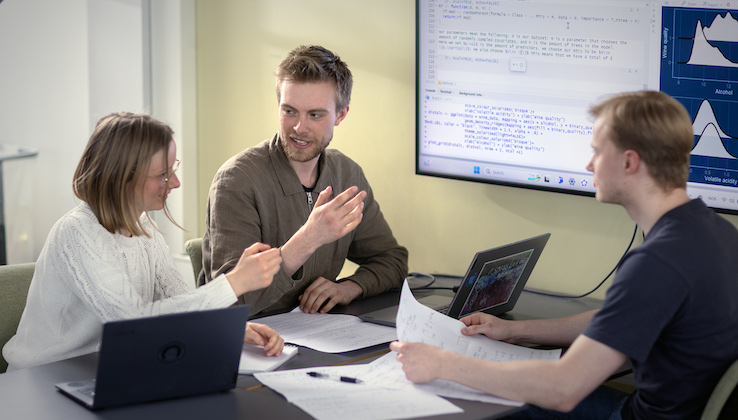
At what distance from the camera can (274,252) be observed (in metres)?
1.79

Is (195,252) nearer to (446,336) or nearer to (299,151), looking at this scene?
(299,151)

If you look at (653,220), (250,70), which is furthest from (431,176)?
(653,220)

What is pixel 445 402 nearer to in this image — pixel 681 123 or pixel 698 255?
pixel 698 255

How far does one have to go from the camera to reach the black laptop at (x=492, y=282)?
1949mm

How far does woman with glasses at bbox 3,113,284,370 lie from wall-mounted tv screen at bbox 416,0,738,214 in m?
1.03

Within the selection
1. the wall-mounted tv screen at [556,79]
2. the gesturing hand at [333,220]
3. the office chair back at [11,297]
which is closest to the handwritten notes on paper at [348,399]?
the gesturing hand at [333,220]

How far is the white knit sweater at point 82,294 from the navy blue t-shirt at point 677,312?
2.76 ft

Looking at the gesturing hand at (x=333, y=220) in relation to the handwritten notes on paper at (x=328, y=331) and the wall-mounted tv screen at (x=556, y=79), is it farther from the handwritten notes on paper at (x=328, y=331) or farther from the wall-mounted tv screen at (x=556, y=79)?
the wall-mounted tv screen at (x=556, y=79)

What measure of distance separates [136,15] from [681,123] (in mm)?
2432

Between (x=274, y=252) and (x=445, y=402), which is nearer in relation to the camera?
(x=445, y=402)

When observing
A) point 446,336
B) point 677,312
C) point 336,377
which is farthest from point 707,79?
point 336,377

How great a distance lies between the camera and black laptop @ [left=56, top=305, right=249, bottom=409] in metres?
1.41

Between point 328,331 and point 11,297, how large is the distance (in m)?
0.84

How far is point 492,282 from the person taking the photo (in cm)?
205
